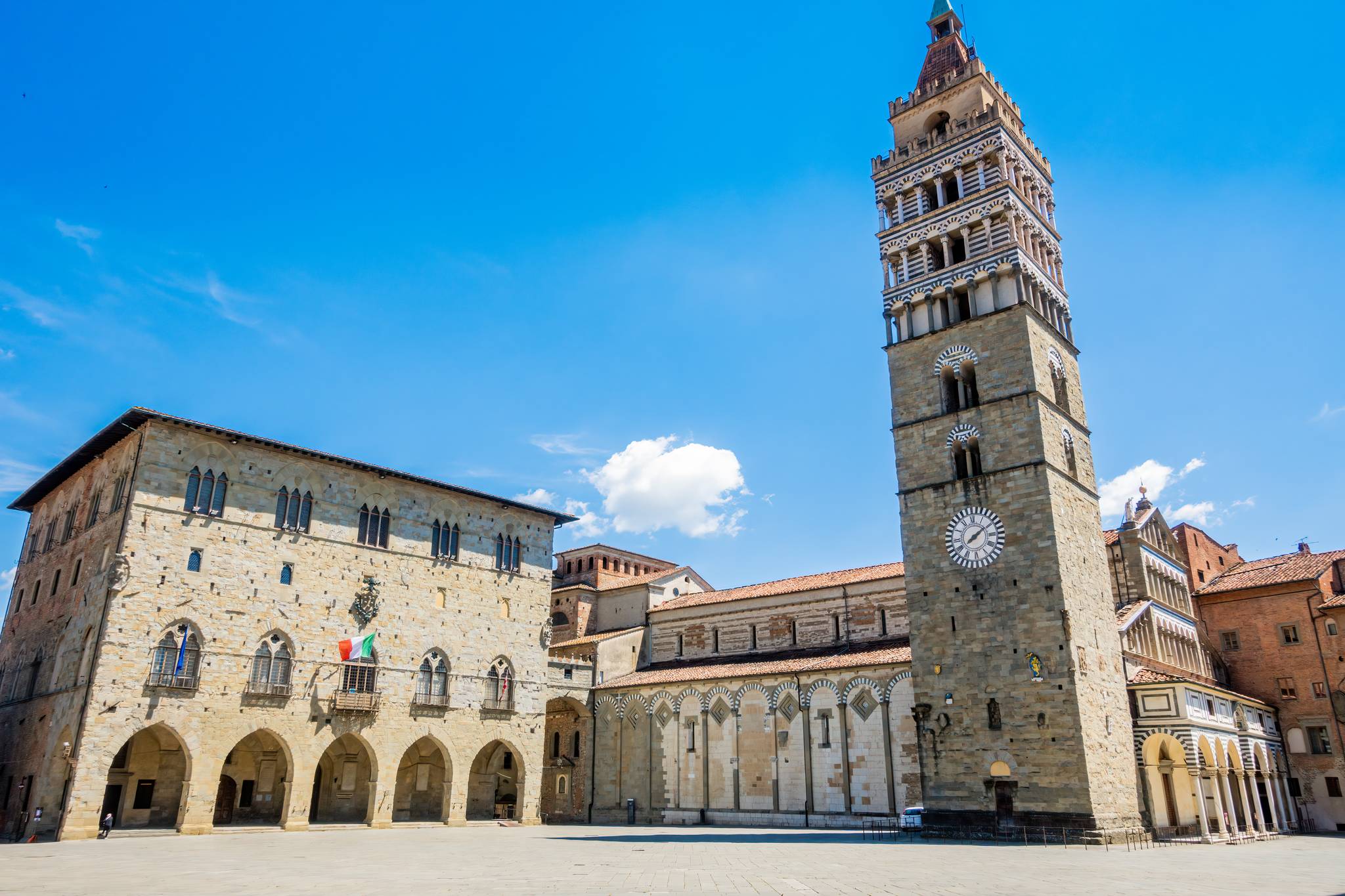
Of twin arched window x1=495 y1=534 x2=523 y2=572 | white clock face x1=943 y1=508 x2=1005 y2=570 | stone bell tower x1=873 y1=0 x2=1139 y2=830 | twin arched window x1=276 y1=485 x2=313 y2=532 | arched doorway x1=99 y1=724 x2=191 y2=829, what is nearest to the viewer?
stone bell tower x1=873 y1=0 x2=1139 y2=830

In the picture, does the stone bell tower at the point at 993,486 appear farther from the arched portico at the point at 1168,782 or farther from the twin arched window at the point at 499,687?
the twin arched window at the point at 499,687

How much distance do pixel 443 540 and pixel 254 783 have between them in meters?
11.0

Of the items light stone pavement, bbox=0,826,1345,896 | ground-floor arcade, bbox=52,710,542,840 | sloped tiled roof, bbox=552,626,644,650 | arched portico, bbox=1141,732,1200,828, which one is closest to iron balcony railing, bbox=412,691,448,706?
ground-floor arcade, bbox=52,710,542,840

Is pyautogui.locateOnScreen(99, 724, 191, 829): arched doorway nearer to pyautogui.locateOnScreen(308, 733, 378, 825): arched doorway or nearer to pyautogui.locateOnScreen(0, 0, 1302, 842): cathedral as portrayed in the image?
pyautogui.locateOnScreen(0, 0, 1302, 842): cathedral

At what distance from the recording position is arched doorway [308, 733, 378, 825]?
112 ft

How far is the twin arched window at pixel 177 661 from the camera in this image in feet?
92.8

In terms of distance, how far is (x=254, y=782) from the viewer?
32656mm

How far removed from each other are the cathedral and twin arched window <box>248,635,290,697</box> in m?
0.15

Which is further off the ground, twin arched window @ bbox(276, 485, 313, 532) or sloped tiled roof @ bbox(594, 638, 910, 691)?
twin arched window @ bbox(276, 485, 313, 532)

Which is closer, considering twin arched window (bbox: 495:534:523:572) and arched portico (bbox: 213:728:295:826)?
arched portico (bbox: 213:728:295:826)

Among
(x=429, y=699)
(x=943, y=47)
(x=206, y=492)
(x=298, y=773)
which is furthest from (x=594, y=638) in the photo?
(x=943, y=47)

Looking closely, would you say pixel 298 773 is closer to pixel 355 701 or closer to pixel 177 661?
pixel 355 701

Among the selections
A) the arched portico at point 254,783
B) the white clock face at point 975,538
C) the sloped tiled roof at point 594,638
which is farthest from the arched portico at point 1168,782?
the arched portico at point 254,783

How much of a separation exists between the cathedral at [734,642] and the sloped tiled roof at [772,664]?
0.65ft
